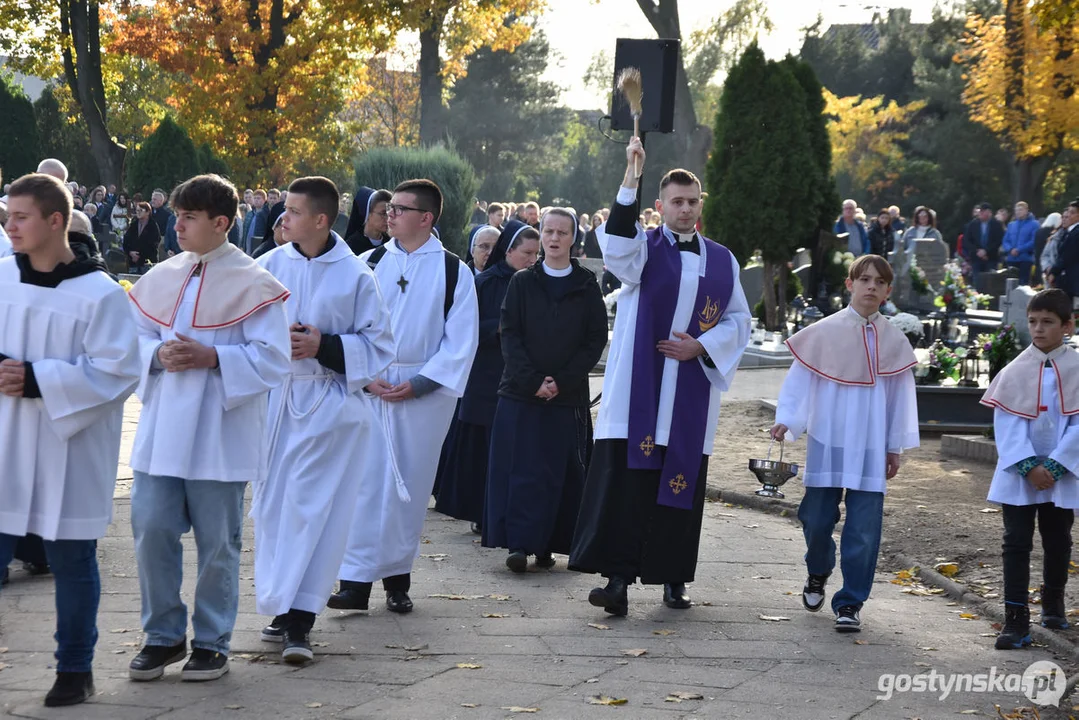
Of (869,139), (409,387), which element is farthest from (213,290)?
(869,139)

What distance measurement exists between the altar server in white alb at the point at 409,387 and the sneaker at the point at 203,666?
4.33 ft

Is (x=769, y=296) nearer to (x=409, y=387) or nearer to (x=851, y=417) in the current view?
(x=851, y=417)

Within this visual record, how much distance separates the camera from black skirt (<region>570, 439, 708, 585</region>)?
6.94 metres

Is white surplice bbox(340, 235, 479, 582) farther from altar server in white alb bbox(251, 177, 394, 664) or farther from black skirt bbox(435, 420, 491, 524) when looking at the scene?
black skirt bbox(435, 420, 491, 524)

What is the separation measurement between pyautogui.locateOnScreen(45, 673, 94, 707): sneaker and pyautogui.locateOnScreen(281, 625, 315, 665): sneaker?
867 mm

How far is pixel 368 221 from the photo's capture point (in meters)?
8.83

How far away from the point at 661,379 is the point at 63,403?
3042 millimetres

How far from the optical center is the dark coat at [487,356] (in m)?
9.01

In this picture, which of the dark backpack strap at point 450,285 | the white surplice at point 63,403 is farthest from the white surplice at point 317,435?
the dark backpack strap at point 450,285

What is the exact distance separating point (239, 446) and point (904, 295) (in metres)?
18.0

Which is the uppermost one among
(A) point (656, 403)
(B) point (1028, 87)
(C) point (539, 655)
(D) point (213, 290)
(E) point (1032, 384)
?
(B) point (1028, 87)

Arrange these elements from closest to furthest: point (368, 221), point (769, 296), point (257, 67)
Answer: point (368, 221)
point (769, 296)
point (257, 67)

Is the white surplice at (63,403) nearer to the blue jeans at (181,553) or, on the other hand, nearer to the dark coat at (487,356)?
the blue jeans at (181,553)

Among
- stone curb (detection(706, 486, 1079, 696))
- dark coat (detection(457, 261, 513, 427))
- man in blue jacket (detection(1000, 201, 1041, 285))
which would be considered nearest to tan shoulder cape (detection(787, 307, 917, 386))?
stone curb (detection(706, 486, 1079, 696))
